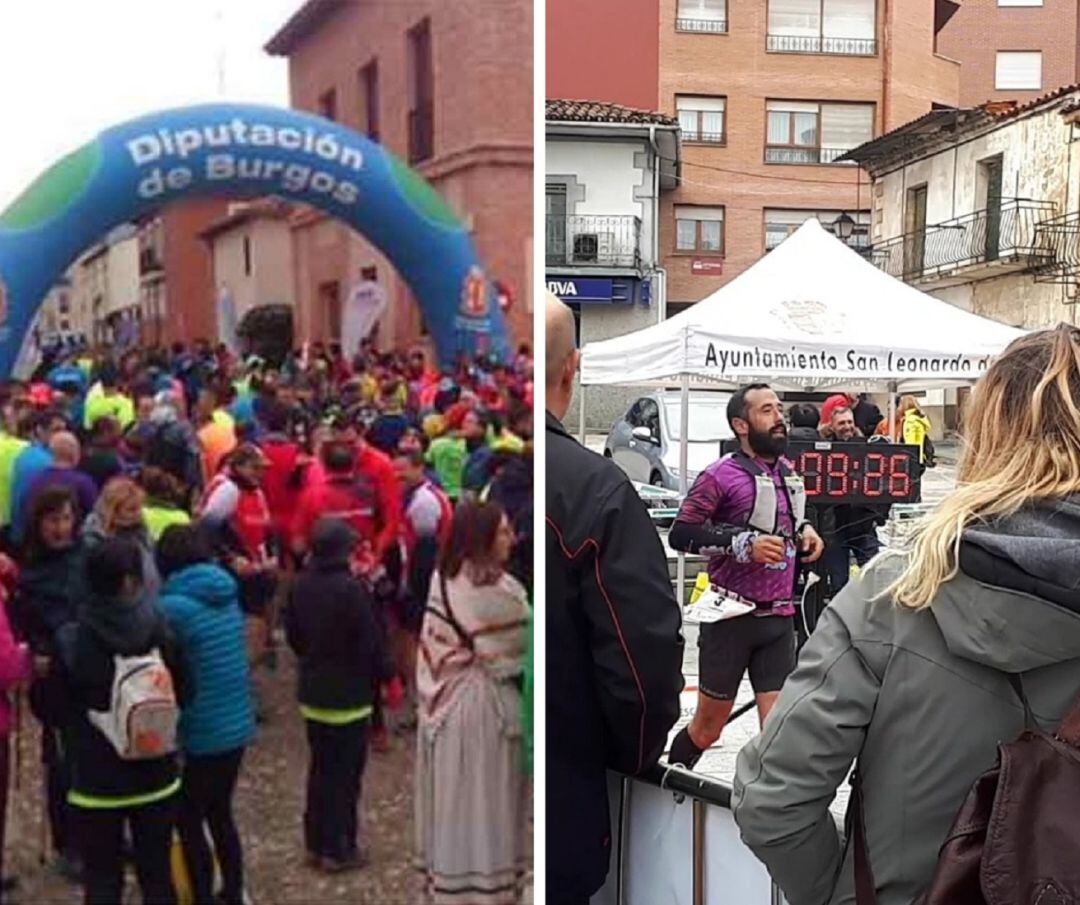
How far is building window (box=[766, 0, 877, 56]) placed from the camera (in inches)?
1342

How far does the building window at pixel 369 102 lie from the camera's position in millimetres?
1417

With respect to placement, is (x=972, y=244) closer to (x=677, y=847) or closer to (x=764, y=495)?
(x=764, y=495)

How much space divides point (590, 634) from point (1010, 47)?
1704 inches

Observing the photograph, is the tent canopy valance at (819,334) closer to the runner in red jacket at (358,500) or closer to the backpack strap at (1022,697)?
the backpack strap at (1022,697)

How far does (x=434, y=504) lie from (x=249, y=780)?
38cm

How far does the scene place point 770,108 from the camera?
112 feet

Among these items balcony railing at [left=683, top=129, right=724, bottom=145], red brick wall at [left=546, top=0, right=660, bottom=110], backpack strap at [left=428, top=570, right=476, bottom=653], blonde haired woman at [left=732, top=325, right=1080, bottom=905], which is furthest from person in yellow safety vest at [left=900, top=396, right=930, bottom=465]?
balcony railing at [left=683, top=129, right=724, bottom=145]

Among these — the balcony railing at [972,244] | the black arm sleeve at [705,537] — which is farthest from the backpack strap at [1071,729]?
the balcony railing at [972,244]

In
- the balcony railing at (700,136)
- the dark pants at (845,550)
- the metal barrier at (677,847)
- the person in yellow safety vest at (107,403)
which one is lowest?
the dark pants at (845,550)

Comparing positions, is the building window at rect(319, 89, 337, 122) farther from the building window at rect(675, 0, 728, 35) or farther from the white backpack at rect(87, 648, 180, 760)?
the building window at rect(675, 0, 728, 35)

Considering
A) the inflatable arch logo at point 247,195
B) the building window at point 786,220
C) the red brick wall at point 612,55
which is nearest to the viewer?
the inflatable arch logo at point 247,195

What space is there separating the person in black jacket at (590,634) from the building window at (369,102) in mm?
511

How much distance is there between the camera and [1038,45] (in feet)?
132

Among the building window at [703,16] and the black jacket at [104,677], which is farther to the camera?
the building window at [703,16]
